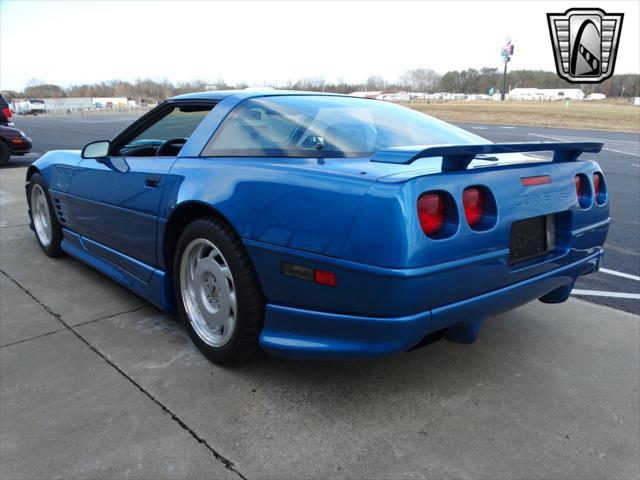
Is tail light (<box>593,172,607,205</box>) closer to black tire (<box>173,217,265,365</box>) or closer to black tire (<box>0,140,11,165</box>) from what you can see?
black tire (<box>173,217,265,365</box>)

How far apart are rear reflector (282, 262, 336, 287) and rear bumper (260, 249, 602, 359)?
0.47ft

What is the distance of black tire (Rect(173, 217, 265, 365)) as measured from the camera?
7.68 feet

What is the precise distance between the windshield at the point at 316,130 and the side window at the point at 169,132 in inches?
13.6

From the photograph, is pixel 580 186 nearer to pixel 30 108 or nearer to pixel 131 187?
pixel 131 187

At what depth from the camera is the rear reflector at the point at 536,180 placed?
87.8 inches

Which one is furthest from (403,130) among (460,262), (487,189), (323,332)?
(323,332)

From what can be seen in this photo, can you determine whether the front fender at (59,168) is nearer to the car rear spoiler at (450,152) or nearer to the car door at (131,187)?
the car door at (131,187)

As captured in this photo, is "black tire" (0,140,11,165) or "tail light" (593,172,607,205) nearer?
"tail light" (593,172,607,205)

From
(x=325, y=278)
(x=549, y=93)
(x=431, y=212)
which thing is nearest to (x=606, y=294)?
(x=431, y=212)

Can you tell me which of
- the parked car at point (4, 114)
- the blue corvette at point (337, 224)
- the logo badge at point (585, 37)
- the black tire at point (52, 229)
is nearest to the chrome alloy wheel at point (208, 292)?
the blue corvette at point (337, 224)

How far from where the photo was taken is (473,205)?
6.83ft

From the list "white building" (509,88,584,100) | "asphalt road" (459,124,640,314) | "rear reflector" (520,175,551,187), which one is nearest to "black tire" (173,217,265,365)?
"rear reflector" (520,175,551,187)

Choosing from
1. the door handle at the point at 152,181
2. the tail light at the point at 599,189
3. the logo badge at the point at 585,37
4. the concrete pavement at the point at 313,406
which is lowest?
the concrete pavement at the point at 313,406

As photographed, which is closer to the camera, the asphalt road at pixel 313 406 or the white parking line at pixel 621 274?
the asphalt road at pixel 313 406
